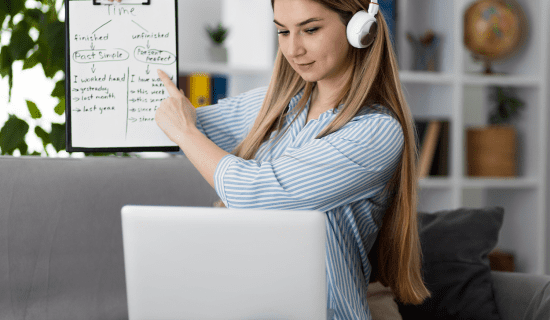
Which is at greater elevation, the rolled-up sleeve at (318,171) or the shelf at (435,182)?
the rolled-up sleeve at (318,171)

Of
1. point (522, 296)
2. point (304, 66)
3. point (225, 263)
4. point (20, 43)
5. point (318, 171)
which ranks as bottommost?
point (522, 296)

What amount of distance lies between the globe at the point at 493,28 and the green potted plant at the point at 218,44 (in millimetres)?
1320

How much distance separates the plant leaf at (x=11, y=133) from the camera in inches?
57.8

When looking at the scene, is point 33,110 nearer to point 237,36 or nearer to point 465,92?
point 237,36

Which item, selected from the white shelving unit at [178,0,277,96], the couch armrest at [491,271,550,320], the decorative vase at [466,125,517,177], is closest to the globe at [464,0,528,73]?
the decorative vase at [466,125,517,177]

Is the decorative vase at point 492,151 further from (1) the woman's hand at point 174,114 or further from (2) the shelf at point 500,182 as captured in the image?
(1) the woman's hand at point 174,114

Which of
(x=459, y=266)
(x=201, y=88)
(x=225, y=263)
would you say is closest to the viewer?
(x=225, y=263)

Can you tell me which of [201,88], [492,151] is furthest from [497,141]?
[201,88]

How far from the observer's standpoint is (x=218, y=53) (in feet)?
7.93

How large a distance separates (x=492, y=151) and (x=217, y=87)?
1519 mm

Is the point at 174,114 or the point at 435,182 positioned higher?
the point at 174,114

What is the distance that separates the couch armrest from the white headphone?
81 centimetres

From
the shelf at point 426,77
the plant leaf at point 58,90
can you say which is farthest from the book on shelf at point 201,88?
the shelf at point 426,77

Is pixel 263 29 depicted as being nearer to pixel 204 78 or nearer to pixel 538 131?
pixel 204 78
